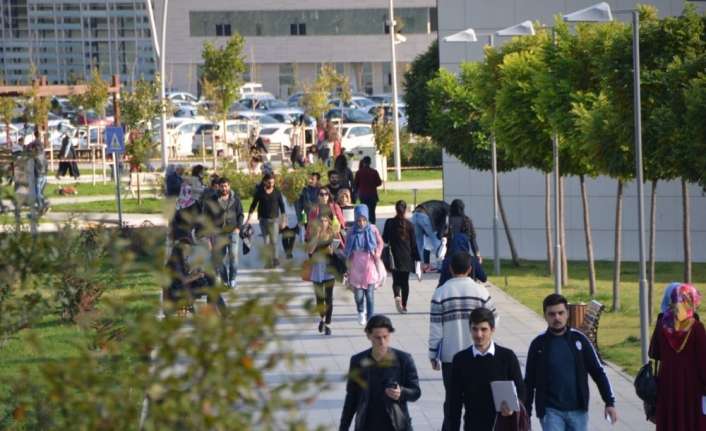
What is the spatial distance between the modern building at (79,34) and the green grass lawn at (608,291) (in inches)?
2458

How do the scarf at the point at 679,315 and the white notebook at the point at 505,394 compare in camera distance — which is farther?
the scarf at the point at 679,315

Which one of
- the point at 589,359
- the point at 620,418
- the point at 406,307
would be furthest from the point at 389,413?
the point at 406,307

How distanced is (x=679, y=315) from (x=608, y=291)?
47.8 feet

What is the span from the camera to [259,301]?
4.77m

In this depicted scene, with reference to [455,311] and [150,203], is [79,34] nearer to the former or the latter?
[150,203]

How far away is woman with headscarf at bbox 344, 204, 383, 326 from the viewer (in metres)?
18.5

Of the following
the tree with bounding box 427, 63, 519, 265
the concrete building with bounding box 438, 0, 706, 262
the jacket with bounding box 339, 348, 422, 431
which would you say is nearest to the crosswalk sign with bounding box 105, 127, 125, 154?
the tree with bounding box 427, 63, 519, 265

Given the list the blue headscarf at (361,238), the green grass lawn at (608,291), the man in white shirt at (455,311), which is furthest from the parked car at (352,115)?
the man in white shirt at (455,311)

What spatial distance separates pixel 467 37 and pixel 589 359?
1618 cm

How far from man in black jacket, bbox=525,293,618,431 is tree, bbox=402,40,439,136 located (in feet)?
119

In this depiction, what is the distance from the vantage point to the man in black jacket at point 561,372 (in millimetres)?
10484

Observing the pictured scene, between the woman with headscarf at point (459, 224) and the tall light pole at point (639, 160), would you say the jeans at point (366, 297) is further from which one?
the tall light pole at point (639, 160)

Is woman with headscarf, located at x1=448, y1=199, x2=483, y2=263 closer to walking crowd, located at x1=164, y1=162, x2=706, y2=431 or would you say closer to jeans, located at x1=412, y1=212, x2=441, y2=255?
jeans, located at x1=412, y1=212, x2=441, y2=255

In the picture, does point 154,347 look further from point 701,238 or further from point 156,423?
point 701,238
